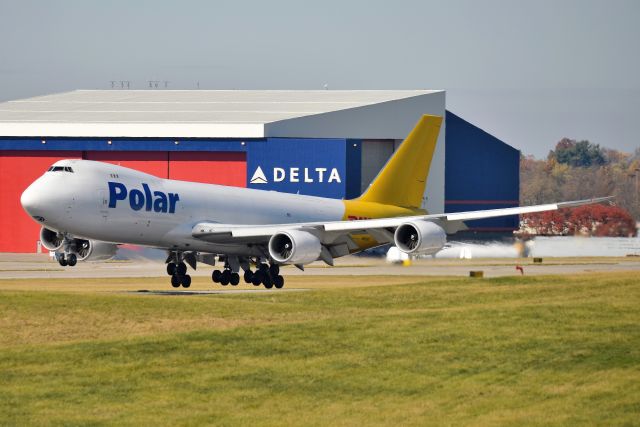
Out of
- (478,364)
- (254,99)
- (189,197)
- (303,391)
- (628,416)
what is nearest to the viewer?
(628,416)

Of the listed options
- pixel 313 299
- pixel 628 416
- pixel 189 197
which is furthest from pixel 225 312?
pixel 189 197

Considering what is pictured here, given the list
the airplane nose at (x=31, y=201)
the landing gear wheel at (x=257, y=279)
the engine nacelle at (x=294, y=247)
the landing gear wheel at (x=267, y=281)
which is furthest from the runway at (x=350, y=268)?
the airplane nose at (x=31, y=201)

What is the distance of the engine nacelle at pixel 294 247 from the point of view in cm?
5203

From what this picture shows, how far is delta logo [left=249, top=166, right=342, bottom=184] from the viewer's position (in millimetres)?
97312

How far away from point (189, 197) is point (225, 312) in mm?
18699

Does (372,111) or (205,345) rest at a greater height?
(372,111)

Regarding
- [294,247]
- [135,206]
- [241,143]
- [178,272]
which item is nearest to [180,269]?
[178,272]

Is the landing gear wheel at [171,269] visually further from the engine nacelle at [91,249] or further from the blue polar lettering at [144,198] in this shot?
the blue polar lettering at [144,198]

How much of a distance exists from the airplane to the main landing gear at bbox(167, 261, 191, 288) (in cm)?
5

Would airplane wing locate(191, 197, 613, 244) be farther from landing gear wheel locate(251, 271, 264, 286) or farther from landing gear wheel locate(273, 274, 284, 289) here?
landing gear wheel locate(273, 274, 284, 289)

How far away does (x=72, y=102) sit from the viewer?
390 ft

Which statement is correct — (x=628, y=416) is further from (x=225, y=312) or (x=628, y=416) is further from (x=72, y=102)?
(x=72, y=102)

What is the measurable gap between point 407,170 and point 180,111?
48313 mm

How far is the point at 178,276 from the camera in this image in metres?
55.0
